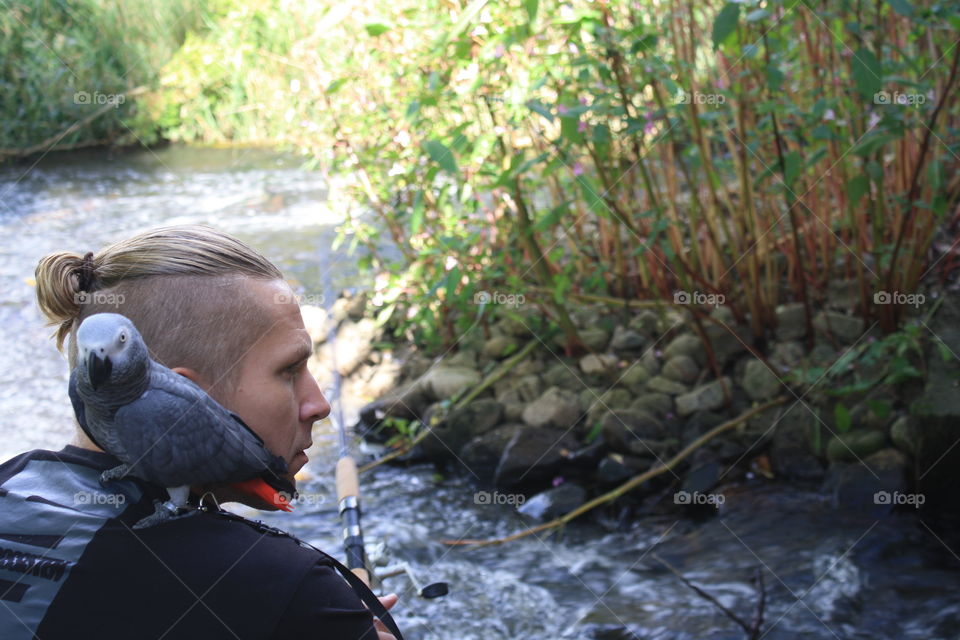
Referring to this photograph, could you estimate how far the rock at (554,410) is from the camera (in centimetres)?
369

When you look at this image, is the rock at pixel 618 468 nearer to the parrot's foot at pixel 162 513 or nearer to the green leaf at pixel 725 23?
the green leaf at pixel 725 23

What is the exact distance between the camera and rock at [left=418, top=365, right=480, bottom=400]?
4.03 metres

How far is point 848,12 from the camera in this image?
309 centimetres

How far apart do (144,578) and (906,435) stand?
2.80 meters

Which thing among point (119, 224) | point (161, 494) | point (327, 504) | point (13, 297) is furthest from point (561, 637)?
point (119, 224)

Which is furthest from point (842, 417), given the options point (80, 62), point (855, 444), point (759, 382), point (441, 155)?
point (80, 62)

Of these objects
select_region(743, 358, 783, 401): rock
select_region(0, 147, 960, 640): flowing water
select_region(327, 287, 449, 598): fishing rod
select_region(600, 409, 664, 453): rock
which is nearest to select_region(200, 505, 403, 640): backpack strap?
select_region(327, 287, 449, 598): fishing rod

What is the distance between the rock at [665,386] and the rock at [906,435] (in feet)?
2.62

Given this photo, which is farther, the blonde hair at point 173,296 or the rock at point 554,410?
the rock at point 554,410

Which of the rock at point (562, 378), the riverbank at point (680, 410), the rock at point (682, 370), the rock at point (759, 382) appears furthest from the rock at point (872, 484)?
the rock at point (562, 378)

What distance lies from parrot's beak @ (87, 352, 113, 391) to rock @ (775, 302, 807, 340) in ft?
10.1

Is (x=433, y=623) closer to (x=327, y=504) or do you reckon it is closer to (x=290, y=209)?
(x=327, y=504)

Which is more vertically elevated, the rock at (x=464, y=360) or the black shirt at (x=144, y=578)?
the black shirt at (x=144, y=578)

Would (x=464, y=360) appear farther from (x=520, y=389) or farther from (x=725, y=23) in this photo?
(x=725, y=23)
